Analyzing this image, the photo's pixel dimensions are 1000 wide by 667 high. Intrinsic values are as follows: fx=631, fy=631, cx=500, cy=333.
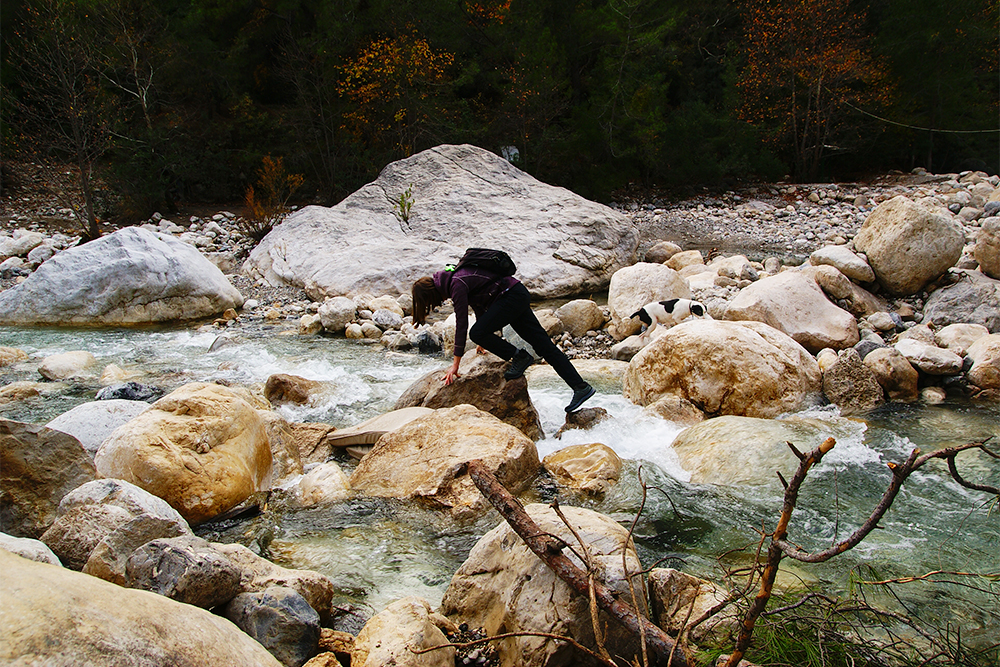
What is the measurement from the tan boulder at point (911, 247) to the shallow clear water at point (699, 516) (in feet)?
8.16

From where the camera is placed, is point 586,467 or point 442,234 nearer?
point 586,467

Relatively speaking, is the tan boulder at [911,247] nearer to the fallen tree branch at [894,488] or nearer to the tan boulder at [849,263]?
the tan boulder at [849,263]

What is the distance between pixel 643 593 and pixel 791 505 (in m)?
1.19

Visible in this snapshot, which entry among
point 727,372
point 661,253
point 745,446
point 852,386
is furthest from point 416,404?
point 661,253

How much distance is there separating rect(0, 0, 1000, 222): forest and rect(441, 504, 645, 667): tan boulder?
48.9 ft

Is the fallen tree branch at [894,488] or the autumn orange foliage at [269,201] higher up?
the fallen tree branch at [894,488]

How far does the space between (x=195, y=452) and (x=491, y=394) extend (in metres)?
2.13

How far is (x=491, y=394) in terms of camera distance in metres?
4.93

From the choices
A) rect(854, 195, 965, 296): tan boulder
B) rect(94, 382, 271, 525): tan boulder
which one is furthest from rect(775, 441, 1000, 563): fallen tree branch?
rect(854, 195, 965, 296): tan boulder

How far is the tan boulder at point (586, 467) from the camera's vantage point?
4.11 m

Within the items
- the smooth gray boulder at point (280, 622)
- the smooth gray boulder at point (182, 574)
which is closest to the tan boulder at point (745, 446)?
the smooth gray boulder at point (280, 622)

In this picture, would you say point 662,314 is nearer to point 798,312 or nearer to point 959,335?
point 798,312

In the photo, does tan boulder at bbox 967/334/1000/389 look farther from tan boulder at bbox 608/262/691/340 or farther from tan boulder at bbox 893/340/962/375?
tan boulder at bbox 608/262/691/340

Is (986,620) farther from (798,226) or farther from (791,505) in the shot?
(798,226)
